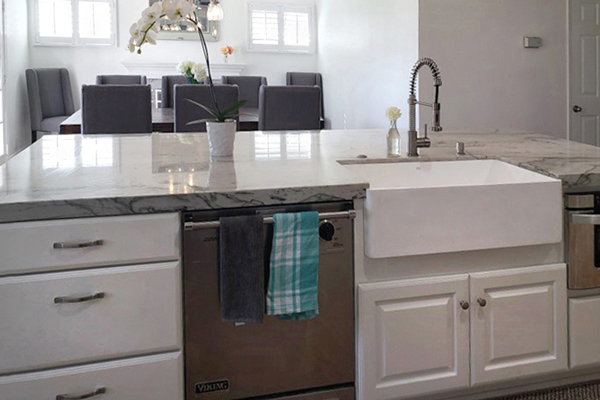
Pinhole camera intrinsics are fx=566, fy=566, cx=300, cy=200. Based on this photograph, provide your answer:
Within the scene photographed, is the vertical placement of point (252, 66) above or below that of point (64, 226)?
above

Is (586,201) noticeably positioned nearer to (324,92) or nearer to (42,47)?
(324,92)

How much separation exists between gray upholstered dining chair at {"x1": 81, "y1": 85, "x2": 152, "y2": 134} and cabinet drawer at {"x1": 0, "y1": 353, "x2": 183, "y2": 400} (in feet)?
9.20

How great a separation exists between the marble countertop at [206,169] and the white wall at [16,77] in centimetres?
496

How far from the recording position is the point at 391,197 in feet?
4.99

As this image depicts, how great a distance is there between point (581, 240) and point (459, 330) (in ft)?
1.54

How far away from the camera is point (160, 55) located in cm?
819

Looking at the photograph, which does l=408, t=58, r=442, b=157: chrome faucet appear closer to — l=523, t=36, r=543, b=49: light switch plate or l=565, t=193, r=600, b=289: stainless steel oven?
l=565, t=193, r=600, b=289: stainless steel oven

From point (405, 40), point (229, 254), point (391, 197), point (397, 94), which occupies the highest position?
point (405, 40)

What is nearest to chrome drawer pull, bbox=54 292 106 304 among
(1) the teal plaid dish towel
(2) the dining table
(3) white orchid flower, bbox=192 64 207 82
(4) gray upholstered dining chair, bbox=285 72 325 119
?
(1) the teal plaid dish towel

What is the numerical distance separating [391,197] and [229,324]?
0.54 m

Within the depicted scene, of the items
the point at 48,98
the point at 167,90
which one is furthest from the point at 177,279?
the point at 48,98

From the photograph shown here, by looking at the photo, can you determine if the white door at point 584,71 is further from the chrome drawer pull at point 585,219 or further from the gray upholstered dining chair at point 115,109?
the chrome drawer pull at point 585,219

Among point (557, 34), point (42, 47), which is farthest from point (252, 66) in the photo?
point (557, 34)

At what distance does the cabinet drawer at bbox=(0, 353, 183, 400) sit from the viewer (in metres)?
1.29
